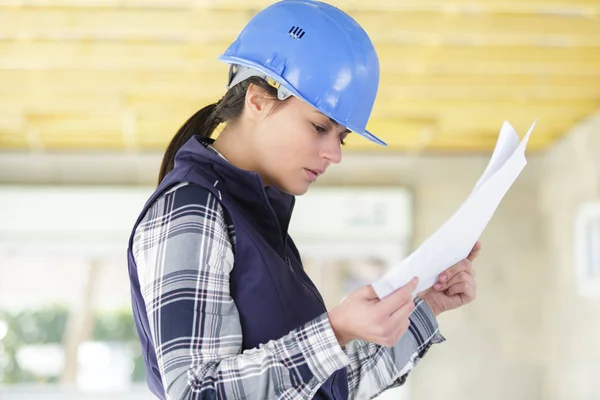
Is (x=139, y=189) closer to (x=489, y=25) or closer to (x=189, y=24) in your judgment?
(x=189, y=24)

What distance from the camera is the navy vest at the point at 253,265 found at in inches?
43.8

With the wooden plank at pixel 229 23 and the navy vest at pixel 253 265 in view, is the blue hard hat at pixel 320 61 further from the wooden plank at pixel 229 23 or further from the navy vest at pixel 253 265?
the wooden plank at pixel 229 23

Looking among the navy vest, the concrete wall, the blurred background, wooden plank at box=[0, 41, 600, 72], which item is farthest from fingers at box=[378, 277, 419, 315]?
the concrete wall

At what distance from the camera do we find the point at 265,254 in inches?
45.1

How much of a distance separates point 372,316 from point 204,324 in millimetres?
195

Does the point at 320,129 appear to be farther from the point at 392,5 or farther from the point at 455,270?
the point at 392,5

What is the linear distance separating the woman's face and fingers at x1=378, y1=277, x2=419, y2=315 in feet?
0.98

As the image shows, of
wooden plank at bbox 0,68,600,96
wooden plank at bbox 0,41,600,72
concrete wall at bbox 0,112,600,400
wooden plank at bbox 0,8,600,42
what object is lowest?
concrete wall at bbox 0,112,600,400

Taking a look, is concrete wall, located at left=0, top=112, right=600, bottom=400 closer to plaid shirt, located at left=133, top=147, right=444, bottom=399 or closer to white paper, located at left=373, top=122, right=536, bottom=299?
white paper, located at left=373, top=122, right=536, bottom=299

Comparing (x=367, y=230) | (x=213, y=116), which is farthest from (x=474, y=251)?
(x=367, y=230)

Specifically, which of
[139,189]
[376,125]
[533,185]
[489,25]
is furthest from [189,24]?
[533,185]

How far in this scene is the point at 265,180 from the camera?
4.22 feet

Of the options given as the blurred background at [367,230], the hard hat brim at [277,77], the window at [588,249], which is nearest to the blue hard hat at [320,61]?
the hard hat brim at [277,77]

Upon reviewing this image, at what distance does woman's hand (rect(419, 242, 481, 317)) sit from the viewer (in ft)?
4.29
